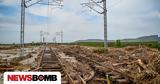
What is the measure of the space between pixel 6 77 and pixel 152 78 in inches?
358

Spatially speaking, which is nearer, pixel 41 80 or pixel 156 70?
pixel 41 80

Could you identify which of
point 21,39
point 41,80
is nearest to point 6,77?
point 41,80

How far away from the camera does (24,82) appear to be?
5.52 meters

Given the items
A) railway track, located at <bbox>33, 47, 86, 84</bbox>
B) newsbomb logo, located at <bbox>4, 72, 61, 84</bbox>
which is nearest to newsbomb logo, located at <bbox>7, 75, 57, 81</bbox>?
newsbomb logo, located at <bbox>4, 72, 61, 84</bbox>

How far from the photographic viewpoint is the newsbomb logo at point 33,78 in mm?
5453

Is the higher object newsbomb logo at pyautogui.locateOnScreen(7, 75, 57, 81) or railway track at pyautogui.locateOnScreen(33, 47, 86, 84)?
newsbomb logo at pyautogui.locateOnScreen(7, 75, 57, 81)

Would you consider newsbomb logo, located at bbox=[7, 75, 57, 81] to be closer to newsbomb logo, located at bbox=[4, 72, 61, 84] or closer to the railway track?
newsbomb logo, located at bbox=[4, 72, 61, 84]

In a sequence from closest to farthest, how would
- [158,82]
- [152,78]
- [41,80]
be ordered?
[41,80] < [158,82] < [152,78]

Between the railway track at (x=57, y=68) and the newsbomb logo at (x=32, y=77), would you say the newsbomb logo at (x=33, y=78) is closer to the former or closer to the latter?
the newsbomb logo at (x=32, y=77)

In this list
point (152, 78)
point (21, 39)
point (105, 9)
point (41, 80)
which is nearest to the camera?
point (41, 80)

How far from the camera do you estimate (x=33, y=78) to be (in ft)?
18.0

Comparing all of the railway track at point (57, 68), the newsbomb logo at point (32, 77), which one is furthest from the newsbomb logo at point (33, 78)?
the railway track at point (57, 68)

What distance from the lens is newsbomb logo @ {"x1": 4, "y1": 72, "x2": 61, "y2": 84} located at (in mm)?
5453

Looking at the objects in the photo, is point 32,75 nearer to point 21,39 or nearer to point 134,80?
point 134,80
